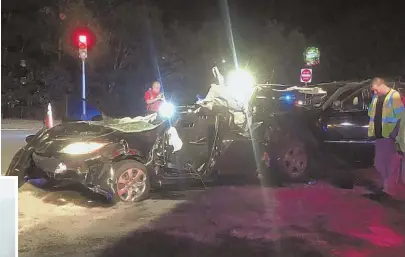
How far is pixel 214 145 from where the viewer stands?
7.53 m

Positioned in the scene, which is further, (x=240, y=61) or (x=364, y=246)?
(x=240, y=61)

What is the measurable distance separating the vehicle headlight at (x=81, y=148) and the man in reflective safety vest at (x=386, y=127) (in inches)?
152

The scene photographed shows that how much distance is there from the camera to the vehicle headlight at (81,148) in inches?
268

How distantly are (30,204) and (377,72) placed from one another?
35.0m

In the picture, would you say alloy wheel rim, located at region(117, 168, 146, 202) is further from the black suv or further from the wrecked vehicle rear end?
the black suv

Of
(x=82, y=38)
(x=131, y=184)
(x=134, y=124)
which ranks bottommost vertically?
(x=131, y=184)

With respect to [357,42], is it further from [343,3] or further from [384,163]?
[384,163]

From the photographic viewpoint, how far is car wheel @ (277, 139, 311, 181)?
8.55 m

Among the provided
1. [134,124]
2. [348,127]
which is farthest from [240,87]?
[134,124]

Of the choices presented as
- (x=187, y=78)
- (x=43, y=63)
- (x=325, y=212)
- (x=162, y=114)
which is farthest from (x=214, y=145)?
(x=187, y=78)

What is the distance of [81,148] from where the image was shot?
683 centimetres

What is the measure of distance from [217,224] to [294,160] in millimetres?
3017

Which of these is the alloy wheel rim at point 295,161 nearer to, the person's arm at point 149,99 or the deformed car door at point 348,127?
the deformed car door at point 348,127

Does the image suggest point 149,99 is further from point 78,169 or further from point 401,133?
point 401,133
